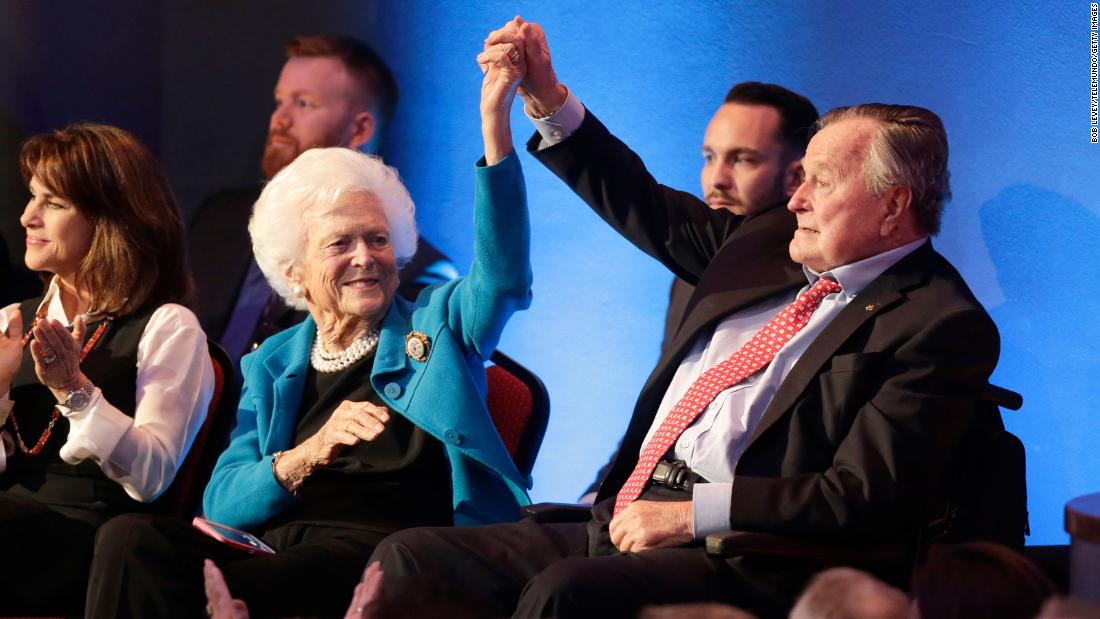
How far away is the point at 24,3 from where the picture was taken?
488 cm

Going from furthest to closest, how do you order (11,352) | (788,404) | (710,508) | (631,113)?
(631,113), (11,352), (788,404), (710,508)

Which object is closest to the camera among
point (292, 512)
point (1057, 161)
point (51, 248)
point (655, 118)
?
point (292, 512)

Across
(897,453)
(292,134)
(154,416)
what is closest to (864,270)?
(897,453)

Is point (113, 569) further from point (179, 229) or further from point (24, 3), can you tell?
point (24, 3)

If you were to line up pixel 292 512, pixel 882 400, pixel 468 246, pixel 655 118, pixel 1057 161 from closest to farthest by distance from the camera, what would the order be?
pixel 882 400 → pixel 292 512 → pixel 1057 161 → pixel 655 118 → pixel 468 246

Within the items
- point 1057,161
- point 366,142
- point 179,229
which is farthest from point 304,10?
point 1057,161

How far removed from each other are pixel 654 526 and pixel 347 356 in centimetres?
89

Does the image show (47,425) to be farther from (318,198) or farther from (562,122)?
(562,122)

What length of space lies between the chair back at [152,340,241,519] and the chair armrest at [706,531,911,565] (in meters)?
1.23

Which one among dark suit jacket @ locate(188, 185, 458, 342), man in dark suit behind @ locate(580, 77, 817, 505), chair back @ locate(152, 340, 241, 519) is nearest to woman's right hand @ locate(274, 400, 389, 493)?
chair back @ locate(152, 340, 241, 519)

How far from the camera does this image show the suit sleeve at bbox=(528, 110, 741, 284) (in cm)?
312

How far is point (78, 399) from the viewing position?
2871mm

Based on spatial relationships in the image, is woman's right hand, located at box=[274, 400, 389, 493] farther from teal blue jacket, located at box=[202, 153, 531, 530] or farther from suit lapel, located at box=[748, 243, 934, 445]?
suit lapel, located at box=[748, 243, 934, 445]

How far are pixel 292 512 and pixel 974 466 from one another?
54.0 inches
